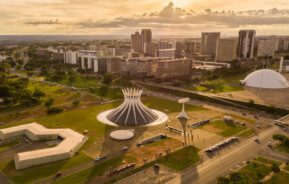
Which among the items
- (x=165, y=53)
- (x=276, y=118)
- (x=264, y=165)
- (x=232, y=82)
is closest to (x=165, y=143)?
(x=264, y=165)

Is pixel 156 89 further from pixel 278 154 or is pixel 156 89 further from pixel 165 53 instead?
pixel 165 53

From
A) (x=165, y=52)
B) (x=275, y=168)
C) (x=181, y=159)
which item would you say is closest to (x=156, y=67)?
(x=165, y=52)

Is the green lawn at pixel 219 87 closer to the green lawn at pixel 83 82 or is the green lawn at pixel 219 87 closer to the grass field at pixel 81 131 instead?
the grass field at pixel 81 131

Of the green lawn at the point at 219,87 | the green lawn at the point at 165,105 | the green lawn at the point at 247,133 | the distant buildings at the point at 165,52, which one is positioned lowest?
Answer: the green lawn at the point at 247,133

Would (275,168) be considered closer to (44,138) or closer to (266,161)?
(266,161)

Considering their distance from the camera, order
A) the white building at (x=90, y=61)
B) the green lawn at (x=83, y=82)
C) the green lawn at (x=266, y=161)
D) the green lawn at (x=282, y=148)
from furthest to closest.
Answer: the white building at (x=90, y=61) < the green lawn at (x=83, y=82) < the green lawn at (x=282, y=148) < the green lawn at (x=266, y=161)

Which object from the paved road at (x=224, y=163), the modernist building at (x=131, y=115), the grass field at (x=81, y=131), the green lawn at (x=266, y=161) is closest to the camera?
the paved road at (x=224, y=163)

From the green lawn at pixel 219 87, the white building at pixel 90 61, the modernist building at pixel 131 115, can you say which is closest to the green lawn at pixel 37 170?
the modernist building at pixel 131 115
